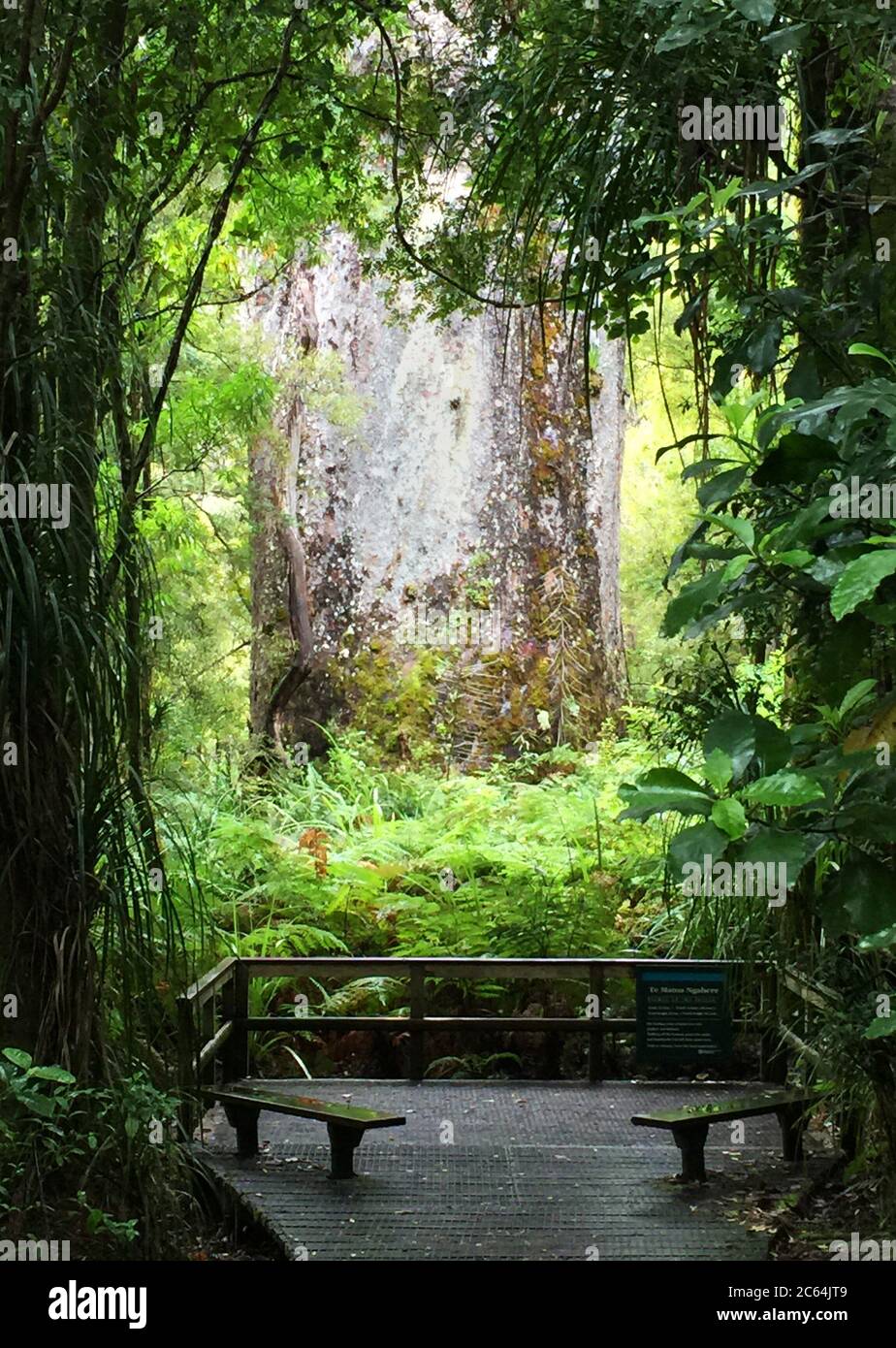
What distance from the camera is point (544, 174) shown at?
4.49m

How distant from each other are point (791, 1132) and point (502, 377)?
2.84 m

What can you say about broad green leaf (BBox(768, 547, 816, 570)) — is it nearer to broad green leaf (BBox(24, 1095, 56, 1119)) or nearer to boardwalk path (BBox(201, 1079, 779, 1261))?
broad green leaf (BBox(24, 1095, 56, 1119))

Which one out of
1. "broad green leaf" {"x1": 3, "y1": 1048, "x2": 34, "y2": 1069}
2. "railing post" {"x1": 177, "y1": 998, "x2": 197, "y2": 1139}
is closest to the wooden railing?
"railing post" {"x1": 177, "y1": 998, "x2": 197, "y2": 1139}

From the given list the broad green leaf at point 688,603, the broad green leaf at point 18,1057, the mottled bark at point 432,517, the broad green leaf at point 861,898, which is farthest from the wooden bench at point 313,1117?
the mottled bark at point 432,517

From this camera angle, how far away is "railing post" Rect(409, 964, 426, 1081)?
6.50m

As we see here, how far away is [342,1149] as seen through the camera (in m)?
5.02

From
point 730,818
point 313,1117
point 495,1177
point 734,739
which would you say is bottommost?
point 495,1177

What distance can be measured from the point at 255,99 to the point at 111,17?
2.68 ft

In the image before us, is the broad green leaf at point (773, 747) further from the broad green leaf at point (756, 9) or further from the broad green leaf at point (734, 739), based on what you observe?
the broad green leaf at point (756, 9)

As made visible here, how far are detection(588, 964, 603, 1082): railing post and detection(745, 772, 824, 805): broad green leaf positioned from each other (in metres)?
4.43

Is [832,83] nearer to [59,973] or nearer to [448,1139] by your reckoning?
[59,973]

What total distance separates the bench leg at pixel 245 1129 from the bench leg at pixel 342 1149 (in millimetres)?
387

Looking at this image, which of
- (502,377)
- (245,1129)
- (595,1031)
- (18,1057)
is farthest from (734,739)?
(595,1031)

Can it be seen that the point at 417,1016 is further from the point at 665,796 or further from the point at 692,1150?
the point at 665,796
